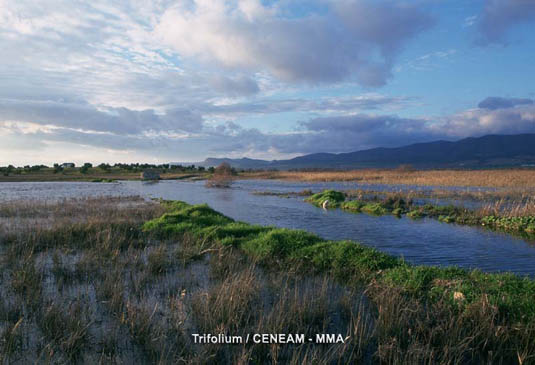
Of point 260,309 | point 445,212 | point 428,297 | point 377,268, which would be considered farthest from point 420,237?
point 260,309

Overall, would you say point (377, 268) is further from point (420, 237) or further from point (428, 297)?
point (420, 237)

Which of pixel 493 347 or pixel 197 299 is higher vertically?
pixel 197 299

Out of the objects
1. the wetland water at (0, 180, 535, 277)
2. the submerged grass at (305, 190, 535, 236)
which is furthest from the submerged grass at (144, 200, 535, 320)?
the submerged grass at (305, 190, 535, 236)

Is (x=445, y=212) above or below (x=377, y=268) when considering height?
below

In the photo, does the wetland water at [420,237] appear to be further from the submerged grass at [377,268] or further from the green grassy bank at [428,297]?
the green grassy bank at [428,297]

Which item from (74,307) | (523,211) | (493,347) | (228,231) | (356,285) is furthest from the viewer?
(523,211)

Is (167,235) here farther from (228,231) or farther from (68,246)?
(68,246)

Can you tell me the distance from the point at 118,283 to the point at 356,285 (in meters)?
7.37

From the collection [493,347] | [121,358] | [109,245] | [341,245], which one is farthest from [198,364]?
[109,245]

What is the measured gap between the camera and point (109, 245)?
15203 mm

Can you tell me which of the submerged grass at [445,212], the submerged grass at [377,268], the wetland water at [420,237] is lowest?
the wetland water at [420,237]

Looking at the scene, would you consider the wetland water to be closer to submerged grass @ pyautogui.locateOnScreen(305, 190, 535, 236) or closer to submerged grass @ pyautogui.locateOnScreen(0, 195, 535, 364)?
submerged grass @ pyautogui.locateOnScreen(305, 190, 535, 236)

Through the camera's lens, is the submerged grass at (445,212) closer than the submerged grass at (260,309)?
No

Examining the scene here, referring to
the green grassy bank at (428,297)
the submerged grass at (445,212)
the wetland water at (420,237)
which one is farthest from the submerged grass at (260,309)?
the submerged grass at (445,212)
